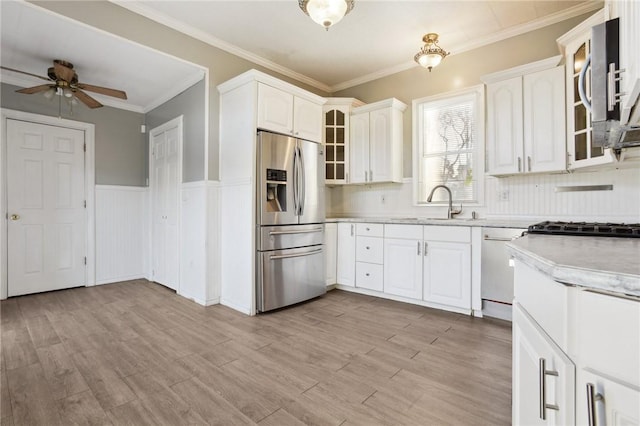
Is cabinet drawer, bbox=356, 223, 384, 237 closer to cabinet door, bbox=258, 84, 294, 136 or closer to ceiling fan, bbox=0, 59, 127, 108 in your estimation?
cabinet door, bbox=258, 84, 294, 136

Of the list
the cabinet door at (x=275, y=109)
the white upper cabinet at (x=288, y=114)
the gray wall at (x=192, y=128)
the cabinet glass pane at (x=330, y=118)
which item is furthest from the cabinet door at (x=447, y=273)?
the gray wall at (x=192, y=128)

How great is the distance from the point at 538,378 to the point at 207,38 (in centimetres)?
403

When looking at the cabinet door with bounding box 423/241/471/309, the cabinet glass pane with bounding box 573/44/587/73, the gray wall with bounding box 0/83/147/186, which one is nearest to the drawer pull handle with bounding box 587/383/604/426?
the cabinet door with bounding box 423/241/471/309

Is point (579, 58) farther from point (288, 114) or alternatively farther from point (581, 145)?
point (288, 114)

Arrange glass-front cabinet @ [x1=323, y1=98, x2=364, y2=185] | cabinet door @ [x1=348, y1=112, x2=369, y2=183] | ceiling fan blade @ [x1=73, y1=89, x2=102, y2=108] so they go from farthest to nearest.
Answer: glass-front cabinet @ [x1=323, y1=98, x2=364, y2=185] < cabinet door @ [x1=348, y1=112, x2=369, y2=183] < ceiling fan blade @ [x1=73, y1=89, x2=102, y2=108]

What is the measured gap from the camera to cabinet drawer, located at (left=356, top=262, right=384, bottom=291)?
3639 mm

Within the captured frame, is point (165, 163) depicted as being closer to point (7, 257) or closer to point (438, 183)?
point (7, 257)

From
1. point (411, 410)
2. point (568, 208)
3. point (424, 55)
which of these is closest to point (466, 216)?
point (568, 208)

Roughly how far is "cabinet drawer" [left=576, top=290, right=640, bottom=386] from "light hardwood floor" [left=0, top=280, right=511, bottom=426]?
3.83ft

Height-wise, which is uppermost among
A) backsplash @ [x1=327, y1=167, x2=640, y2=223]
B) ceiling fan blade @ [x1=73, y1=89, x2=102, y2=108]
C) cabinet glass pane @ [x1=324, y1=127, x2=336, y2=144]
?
ceiling fan blade @ [x1=73, y1=89, x2=102, y2=108]

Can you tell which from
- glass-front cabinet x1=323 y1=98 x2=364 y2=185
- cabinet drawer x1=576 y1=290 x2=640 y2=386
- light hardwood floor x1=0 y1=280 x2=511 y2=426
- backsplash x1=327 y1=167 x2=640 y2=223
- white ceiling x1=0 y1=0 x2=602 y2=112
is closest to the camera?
cabinet drawer x1=576 y1=290 x2=640 y2=386

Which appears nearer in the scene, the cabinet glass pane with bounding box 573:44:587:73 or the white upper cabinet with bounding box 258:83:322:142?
the cabinet glass pane with bounding box 573:44:587:73

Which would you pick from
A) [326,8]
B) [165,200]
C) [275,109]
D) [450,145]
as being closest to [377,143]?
[450,145]

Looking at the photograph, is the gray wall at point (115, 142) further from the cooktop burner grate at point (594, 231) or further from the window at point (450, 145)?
the cooktop burner grate at point (594, 231)
